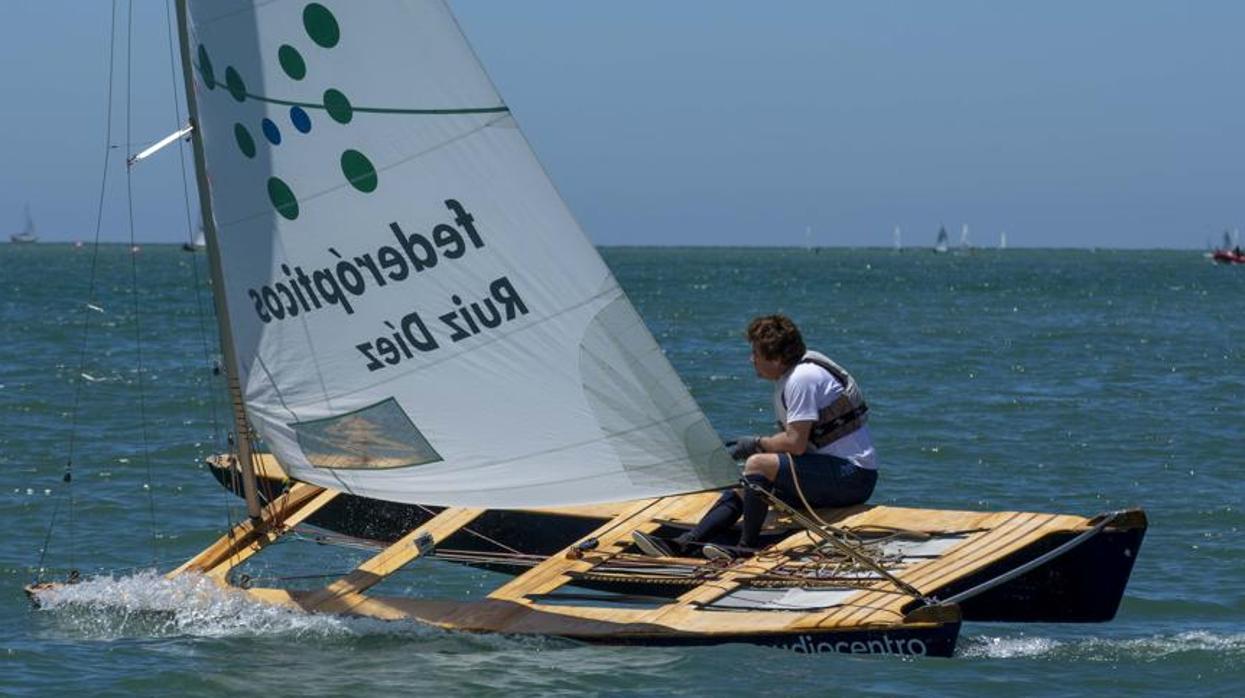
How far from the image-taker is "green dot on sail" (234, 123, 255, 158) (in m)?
9.87

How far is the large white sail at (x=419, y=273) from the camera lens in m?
9.57

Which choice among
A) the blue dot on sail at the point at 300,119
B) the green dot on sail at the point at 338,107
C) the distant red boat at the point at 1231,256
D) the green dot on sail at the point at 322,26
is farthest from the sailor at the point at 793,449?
the distant red boat at the point at 1231,256

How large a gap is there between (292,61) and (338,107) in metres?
0.29

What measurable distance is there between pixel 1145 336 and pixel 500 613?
31.1 meters

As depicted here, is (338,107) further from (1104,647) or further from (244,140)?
(1104,647)

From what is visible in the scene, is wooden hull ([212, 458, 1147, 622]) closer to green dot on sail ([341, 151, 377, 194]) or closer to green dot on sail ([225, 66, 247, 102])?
green dot on sail ([341, 151, 377, 194])

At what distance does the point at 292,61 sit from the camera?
9.71 m

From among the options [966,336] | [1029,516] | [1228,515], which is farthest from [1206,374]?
[1029,516]

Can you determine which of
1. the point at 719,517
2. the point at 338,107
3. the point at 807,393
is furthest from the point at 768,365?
the point at 338,107

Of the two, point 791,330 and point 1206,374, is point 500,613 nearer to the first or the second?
point 791,330

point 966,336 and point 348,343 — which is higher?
point 348,343

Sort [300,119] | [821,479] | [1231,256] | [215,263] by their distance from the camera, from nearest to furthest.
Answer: [300,119], [215,263], [821,479], [1231,256]

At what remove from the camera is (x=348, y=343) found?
10062mm

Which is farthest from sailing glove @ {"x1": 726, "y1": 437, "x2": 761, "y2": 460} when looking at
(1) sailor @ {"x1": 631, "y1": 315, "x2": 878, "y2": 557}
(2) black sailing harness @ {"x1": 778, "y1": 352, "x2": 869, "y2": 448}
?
(2) black sailing harness @ {"x1": 778, "y1": 352, "x2": 869, "y2": 448}
